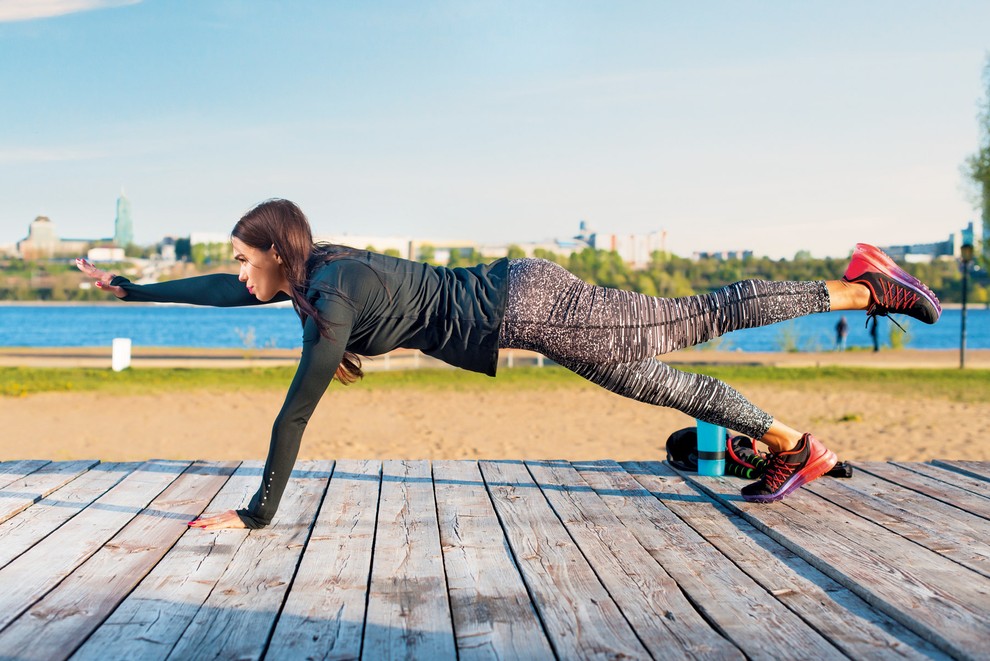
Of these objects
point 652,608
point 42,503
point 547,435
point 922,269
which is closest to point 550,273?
point 652,608

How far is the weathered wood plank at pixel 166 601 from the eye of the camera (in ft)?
8.04

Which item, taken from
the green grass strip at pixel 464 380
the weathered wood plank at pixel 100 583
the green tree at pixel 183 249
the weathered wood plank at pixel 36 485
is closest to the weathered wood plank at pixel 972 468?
the weathered wood plank at pixel 100 583

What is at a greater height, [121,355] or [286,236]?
[286,236]

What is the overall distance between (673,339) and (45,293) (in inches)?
5089

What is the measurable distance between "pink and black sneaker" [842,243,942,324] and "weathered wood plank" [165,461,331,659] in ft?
8.06

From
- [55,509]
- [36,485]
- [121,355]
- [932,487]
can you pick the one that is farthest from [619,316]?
[121,355]

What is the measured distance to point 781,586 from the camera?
3016 mm

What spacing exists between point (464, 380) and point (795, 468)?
1452 cm

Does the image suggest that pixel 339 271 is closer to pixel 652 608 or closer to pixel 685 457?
pixel 652 608

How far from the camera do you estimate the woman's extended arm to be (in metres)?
3.96

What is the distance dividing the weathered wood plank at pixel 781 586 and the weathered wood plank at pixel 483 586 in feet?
1.88

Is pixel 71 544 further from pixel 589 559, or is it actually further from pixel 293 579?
pixel 589 559

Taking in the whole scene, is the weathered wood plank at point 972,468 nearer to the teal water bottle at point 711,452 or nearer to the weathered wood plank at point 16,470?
the teal water bottle at point 711,452

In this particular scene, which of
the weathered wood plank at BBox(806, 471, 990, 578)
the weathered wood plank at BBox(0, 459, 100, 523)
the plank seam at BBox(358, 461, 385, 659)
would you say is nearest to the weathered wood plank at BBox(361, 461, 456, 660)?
the plank seam at BBox(358, 461, 385, 659)
